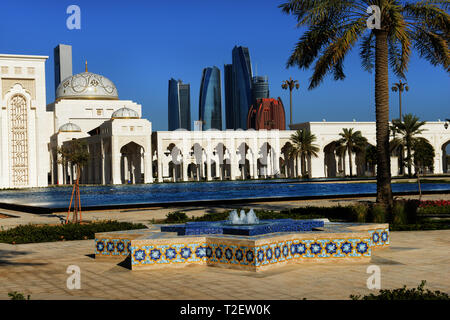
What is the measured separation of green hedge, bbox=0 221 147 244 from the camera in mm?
12047

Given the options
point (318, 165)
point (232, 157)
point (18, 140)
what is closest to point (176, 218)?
point (18, 140)

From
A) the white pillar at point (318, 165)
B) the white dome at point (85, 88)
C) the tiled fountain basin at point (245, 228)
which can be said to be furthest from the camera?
the white dome at point (85, 88)

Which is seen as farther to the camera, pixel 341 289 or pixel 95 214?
pixel 95 214

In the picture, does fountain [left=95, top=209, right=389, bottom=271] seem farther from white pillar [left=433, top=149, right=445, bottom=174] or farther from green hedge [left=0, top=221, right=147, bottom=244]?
white pillar [left=433, top=149, right=445, bottom=174]

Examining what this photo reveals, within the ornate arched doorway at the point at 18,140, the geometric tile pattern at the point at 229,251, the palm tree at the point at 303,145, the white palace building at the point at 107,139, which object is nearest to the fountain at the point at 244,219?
the geometric tile pattern at the point at 229,251

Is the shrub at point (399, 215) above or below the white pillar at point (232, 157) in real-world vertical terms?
below

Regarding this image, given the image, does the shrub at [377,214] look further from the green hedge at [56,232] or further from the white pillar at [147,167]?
the white pillar at [147,167]

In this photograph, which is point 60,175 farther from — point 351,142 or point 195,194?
point 195,194

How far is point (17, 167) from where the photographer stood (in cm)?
6322

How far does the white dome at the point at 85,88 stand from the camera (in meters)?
80.8

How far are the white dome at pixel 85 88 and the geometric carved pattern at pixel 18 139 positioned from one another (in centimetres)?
1767

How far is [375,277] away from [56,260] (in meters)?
4.95

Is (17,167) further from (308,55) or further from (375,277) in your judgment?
(375,277)
